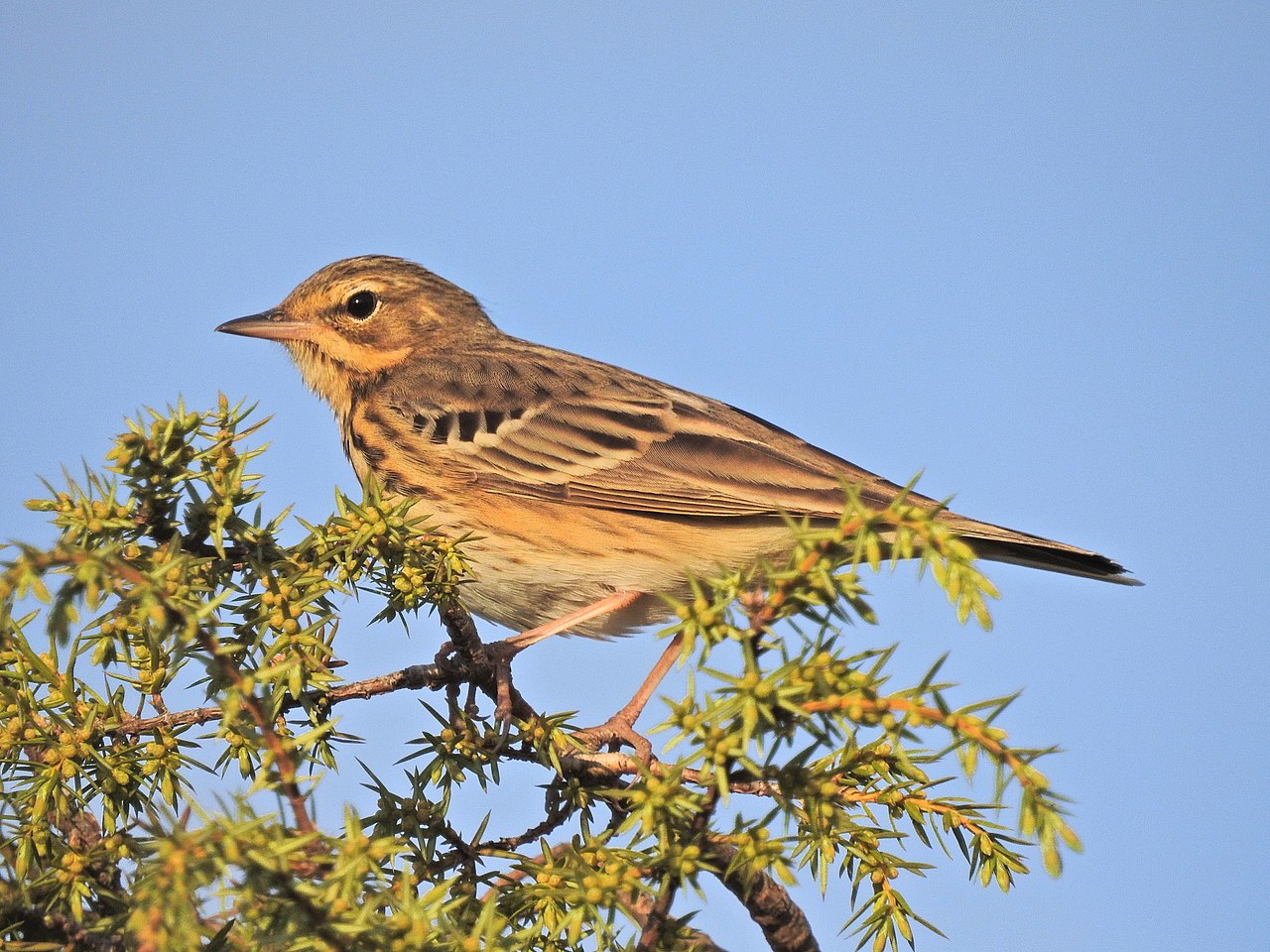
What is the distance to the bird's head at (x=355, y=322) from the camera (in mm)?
7246

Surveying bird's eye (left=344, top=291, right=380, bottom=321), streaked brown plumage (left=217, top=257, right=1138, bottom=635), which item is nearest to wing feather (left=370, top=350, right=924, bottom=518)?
streaked brown plumage (left=217, top=257, right=1138, bottom=635)

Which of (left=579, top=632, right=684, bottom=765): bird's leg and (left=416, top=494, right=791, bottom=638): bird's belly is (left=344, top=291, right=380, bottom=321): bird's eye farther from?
(left=579, top=632, right=684, bottom=765): bird's leg

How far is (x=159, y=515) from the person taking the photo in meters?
2.79

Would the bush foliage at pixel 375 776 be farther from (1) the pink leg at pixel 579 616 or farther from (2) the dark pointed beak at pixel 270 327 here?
(2) the dark pointed beak at pixel 270 327

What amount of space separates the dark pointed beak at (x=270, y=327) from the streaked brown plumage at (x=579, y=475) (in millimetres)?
13

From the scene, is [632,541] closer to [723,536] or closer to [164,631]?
[723,536]

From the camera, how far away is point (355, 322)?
739cm

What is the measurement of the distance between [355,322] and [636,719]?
132 inches

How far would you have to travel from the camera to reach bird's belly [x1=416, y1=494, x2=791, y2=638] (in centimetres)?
563

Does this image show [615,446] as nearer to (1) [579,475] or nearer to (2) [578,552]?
(1) [579,475]

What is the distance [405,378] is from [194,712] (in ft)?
13.1

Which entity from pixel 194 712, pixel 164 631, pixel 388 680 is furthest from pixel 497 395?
pixel 164 631

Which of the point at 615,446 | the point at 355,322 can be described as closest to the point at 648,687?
the point at 615,446

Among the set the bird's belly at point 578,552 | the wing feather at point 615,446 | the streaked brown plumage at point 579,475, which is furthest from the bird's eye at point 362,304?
the bird's belly at point 578,552
